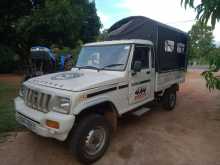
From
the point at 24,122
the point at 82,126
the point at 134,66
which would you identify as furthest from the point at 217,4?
the point at 24,122

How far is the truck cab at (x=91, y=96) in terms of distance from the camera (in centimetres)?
290

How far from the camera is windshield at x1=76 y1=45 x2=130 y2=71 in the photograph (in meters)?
3.97

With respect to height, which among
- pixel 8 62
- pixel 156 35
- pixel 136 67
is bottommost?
pixel 136 67

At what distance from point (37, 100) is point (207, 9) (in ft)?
13.4

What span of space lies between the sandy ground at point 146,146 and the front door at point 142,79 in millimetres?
846

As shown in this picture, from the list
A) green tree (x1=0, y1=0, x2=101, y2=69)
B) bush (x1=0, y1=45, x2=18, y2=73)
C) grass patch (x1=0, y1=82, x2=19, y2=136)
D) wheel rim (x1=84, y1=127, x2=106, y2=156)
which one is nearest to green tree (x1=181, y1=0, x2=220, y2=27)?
wheel rim (x1=84, y1=127, x2=106, y2=156)

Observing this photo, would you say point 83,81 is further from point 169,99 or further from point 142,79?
point 169,99

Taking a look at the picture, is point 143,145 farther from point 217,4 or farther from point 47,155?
point 217,4

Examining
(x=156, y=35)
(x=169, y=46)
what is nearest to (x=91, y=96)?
(x=156, y=35)

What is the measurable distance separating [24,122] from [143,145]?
7.82 ft

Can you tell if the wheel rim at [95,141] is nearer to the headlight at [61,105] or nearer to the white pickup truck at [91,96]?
the white pickup truck at [91,96]

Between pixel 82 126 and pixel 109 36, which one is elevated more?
pixel 109 36

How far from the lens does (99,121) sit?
130 inches

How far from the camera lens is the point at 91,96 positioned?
313cm
